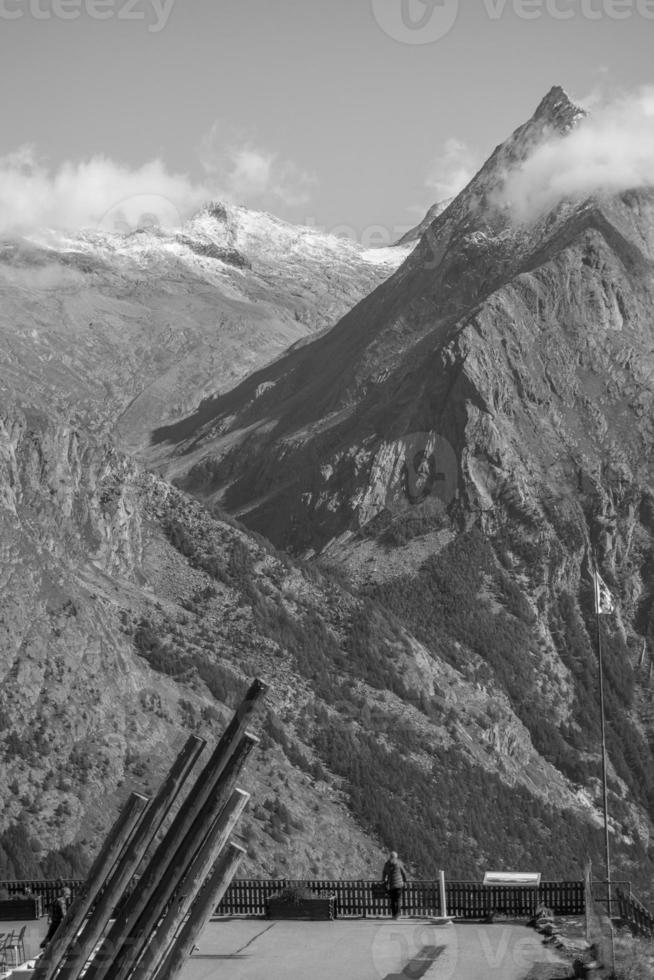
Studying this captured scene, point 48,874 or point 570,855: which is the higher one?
point 570,855

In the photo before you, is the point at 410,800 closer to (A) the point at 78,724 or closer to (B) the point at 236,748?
(A) the point at 78,724

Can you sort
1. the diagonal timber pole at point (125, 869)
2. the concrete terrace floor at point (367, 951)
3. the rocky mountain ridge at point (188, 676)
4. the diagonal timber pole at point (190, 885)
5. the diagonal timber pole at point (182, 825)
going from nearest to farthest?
the diagonal timber pole at point (182, 825) → the diagonal timber pole at point (190, 885) → the diagonal timber pole at point (125, 869) → the concrete terrace floor at point (367, 951) → the rocky mountain ridge at point (188, 676)

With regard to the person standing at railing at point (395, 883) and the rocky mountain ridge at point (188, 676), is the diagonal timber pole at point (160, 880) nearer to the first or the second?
the person standing at railing at point (395, 883)

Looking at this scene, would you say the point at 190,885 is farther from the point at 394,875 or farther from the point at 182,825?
the point at 394,875

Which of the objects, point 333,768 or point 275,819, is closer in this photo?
point 275,819

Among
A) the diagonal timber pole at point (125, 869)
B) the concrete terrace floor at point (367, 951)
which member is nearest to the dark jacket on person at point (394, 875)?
the concrete terrace floor at point (367, 951)

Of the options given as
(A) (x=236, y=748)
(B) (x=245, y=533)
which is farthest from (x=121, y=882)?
(B) (x=245, y=533)
